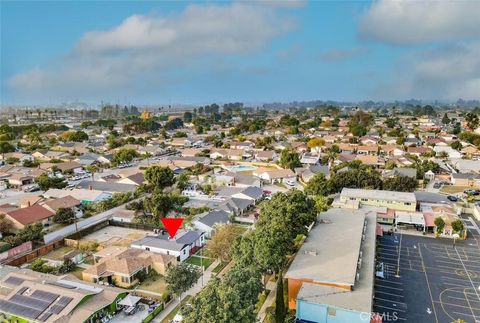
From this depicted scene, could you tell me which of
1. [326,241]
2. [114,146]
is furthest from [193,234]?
[114,146]

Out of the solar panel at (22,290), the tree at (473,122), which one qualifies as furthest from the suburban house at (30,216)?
the tree at (473,122)

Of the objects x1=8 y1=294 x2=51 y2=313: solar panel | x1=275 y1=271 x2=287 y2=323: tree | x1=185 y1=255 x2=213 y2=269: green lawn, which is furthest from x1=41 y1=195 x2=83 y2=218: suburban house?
x1=275 y1=271 x2=287 y2=323: tree

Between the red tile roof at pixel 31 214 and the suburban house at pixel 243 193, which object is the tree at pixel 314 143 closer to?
the suburban house at pixel 243 193

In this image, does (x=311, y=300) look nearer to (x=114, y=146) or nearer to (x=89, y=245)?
(x=89, y=245)

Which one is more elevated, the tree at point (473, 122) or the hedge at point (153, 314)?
the tree at point (473, 122)

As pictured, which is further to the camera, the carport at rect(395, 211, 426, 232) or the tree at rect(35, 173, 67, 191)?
the tree at rect(35, 173, 67, 191)

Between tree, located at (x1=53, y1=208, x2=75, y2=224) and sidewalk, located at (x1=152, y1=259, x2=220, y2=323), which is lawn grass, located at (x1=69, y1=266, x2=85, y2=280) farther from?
tree, located at (x1=53, y1=208, x2=75, y2=224)
